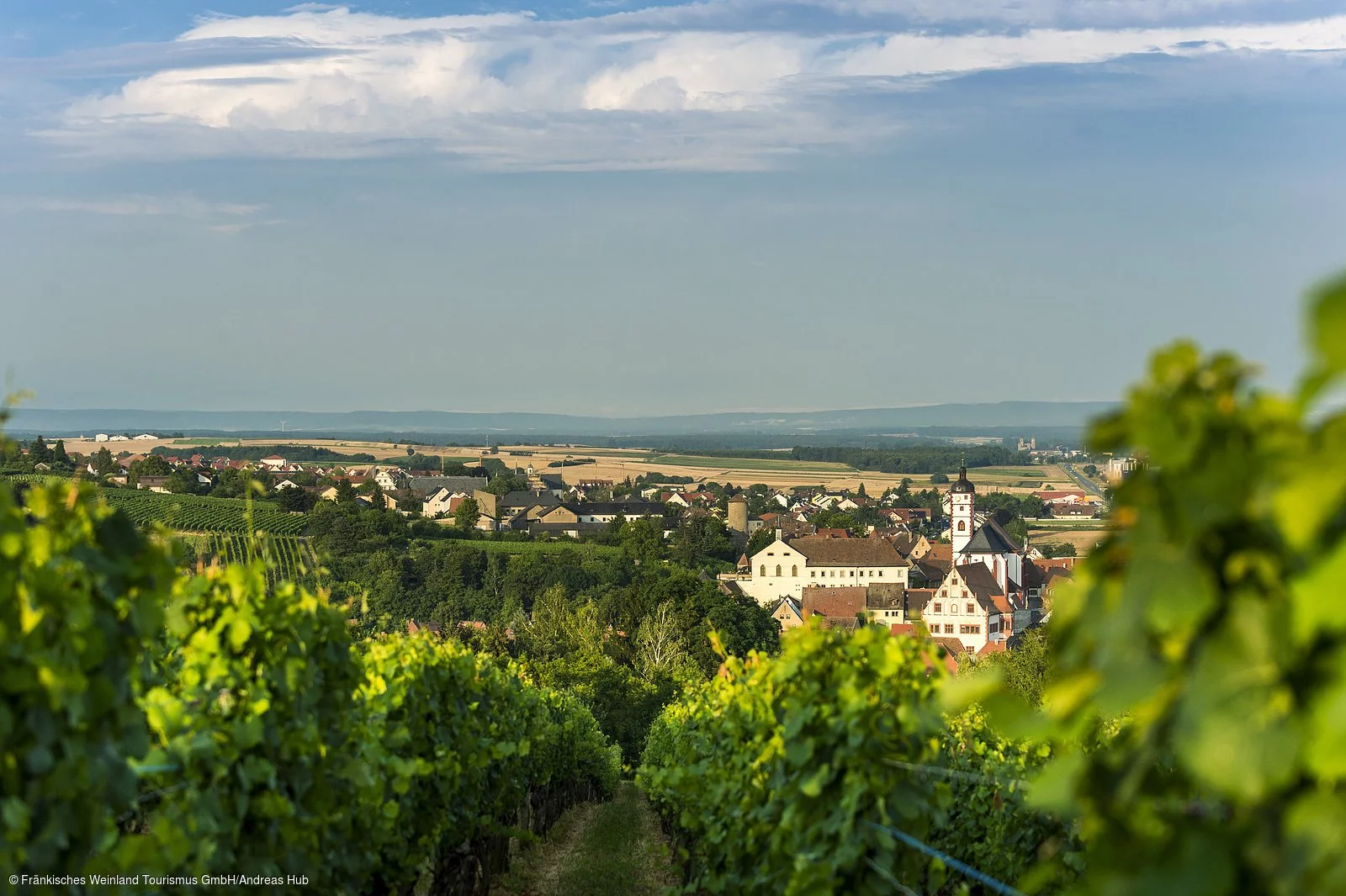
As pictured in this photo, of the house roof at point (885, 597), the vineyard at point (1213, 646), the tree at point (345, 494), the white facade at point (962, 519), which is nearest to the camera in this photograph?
the vineyard at point (1213, 646)

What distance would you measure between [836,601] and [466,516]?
155 ft

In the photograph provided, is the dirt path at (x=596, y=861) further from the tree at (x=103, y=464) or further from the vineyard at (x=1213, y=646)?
the tree at (x=103, y=464)

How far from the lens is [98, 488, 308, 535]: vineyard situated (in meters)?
69.1

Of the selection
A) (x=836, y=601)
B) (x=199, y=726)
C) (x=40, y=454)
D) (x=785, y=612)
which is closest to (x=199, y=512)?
(x=40, y=454)

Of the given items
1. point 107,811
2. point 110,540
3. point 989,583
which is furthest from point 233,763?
point 989,583

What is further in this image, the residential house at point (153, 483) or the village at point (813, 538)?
the village at point (813, 538)

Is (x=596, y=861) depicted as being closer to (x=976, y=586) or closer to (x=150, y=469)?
(x=976, y=586)

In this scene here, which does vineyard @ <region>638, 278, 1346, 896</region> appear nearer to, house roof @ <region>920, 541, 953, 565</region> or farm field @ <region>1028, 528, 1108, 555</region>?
house roof @ <region>920, 541, 953, 565</region>

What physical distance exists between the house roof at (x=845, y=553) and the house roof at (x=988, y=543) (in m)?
8.46

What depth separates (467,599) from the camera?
93000mm

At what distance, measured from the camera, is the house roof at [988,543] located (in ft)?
378

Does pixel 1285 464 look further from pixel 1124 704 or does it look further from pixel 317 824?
pixel 317 824

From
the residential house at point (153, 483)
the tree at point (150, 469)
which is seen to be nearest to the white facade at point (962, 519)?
the residential house at point (153, 483)

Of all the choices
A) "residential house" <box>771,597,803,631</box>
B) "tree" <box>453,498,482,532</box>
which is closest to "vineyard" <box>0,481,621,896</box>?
"residential house" <box>771,597,803,631</box>
